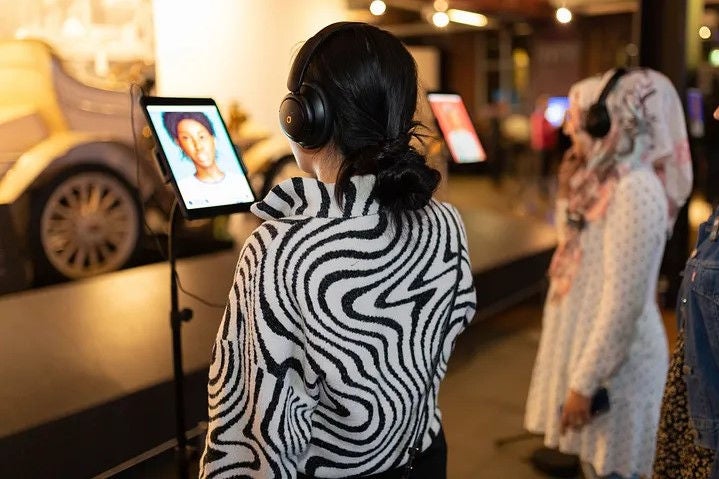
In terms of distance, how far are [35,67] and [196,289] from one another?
151 centimetres

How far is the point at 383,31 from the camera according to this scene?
3.23 ft

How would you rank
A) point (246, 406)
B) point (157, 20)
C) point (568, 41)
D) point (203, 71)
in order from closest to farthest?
point (246, 406) < point (157, 20) < point (203, 71) < point (568, 41)

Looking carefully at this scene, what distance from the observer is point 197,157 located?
1.61 meters

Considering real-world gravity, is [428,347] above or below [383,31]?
below

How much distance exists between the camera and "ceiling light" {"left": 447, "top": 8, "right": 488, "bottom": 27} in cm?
1192

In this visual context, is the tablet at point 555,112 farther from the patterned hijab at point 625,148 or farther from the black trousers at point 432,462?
the black trousers at point 432,462

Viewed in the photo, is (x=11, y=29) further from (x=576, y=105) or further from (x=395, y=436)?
(x=395, y=436)

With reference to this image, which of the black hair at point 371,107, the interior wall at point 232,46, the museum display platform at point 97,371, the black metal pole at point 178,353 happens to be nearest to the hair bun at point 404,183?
the black hair at point 371,107

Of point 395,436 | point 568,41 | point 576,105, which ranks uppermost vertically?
point 568,41

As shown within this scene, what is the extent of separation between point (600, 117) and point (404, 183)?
1.14m

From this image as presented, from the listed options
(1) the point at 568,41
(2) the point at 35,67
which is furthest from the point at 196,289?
(1) the point at 568,41

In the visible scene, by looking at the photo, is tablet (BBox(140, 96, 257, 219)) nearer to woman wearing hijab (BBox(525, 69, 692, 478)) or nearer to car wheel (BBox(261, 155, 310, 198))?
woman wearing hijab (BBox(525, 69, 692, 478))

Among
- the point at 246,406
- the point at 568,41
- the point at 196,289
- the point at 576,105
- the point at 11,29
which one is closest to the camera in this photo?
the point at 246,406

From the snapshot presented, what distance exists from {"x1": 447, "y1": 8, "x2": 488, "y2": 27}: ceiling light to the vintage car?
28.2 feet
